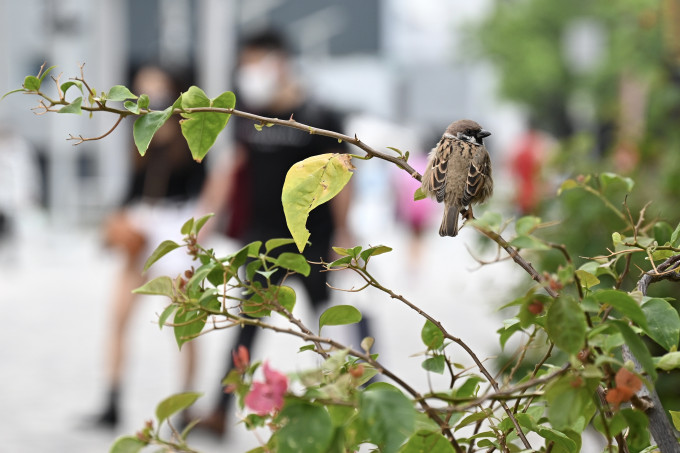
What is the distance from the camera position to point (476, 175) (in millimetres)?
2002

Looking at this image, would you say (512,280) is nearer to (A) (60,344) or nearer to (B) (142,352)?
(B) (142,352)

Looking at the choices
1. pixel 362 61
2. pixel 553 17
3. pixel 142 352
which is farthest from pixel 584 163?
pixel 553 17

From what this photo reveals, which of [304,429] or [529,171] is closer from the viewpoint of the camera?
[304,429]

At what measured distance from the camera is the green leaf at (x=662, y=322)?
1185 millimetres

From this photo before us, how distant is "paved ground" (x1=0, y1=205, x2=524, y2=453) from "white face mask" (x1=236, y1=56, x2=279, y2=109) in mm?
1411

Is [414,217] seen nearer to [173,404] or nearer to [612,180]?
[612,180]

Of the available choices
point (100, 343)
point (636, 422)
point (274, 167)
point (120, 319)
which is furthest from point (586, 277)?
point (100, 343)

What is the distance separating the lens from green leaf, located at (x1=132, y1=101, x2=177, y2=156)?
1.23 metres

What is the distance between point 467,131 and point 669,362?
0.82 metres

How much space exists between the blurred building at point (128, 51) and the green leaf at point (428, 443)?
381 centimetres

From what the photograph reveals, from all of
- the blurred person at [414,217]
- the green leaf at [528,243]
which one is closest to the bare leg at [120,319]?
the green leaf at [528,243]

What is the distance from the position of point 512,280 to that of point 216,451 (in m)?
2.13

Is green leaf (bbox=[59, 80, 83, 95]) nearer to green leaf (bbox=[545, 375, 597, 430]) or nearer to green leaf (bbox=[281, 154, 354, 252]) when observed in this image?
green leaf (bbox=[281, 154, 354, 252])

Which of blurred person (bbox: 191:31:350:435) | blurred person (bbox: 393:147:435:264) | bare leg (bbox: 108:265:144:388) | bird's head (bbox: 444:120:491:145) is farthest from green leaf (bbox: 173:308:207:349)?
blurred person (bbox: 393:147:435:264)
